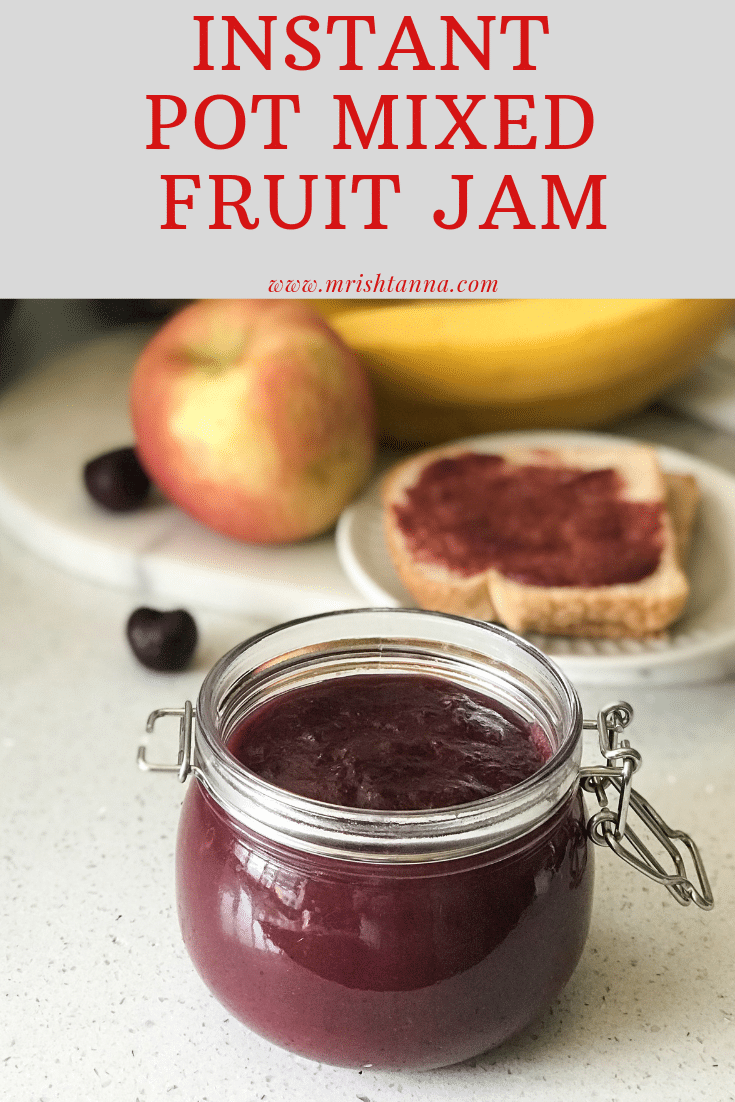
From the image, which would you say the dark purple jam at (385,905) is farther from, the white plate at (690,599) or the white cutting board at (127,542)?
the white cutting board at (127,542)

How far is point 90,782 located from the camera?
39.5 inches

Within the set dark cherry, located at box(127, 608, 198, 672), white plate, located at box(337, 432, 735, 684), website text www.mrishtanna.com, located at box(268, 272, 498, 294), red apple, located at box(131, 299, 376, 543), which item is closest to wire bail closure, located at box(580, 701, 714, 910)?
white plate, located at box(337, 432, 735, 684)

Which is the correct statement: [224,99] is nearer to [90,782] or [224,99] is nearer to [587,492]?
[587,492]

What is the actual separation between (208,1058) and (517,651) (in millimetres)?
307

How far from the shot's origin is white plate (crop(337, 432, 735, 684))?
110cm

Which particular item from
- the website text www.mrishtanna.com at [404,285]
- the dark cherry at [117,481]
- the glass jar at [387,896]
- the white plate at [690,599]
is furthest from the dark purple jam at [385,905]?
the website text www.mrishtanna.com at [404,285]

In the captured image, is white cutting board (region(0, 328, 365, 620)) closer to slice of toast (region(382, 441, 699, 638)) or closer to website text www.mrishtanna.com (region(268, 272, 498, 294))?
slice of toast (region(382, 441, 699, 638))

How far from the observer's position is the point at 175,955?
810mm

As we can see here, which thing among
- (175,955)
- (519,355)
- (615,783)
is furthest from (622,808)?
(519,355)

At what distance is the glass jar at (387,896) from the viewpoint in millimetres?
607

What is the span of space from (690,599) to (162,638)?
1.79 ft

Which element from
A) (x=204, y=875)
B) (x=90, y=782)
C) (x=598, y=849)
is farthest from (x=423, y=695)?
(x=90, y=782)

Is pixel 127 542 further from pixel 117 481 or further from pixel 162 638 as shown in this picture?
pixel 162 638

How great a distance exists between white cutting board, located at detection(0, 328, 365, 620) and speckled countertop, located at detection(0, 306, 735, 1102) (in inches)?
6.9
